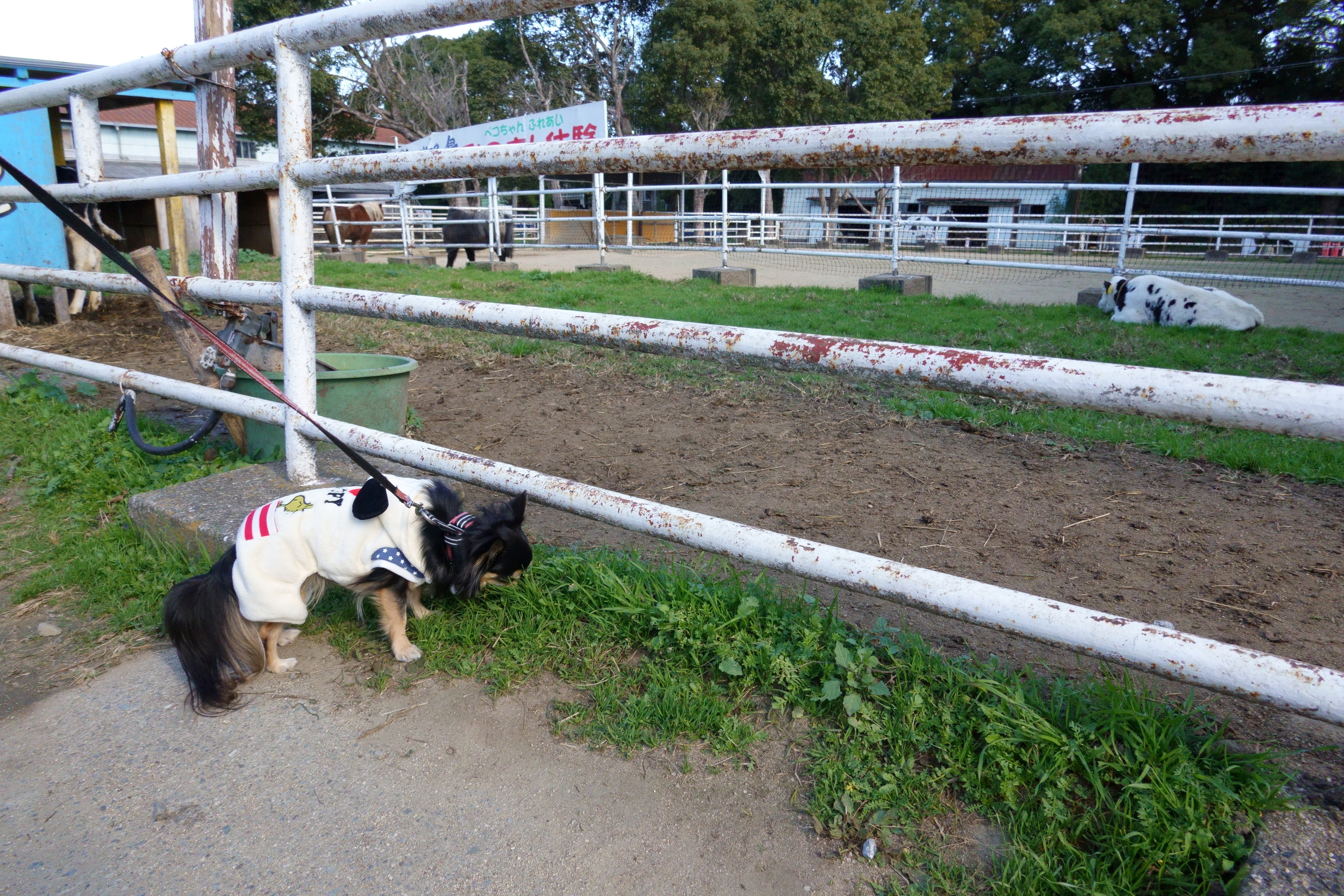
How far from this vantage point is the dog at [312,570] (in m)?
2.07

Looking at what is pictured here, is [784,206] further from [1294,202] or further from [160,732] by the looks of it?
[160,732]

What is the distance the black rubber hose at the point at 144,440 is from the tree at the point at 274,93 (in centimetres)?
2459

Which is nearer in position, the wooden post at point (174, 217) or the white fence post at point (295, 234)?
the white fence post at point (295, 234)

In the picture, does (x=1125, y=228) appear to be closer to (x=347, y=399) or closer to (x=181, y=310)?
(x=347, y=399)

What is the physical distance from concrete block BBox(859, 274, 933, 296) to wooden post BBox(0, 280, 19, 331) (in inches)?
326

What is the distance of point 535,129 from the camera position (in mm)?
14172

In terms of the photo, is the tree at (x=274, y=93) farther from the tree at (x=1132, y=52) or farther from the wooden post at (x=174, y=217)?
the tree at (x=1132, y=52)

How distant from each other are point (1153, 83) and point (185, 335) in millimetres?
32916

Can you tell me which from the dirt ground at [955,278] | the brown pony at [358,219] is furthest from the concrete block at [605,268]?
the brown pony at [358,219]

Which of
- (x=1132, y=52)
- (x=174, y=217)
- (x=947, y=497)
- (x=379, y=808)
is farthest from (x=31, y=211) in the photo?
(x=1132, y=52)

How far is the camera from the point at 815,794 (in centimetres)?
157

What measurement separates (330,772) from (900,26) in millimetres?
33945

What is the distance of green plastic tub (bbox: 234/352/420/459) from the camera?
3223 millimetres

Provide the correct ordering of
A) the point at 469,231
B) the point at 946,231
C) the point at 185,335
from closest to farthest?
1. the point at 185,335
2. the point at 469,231
3. the point at 946,231
